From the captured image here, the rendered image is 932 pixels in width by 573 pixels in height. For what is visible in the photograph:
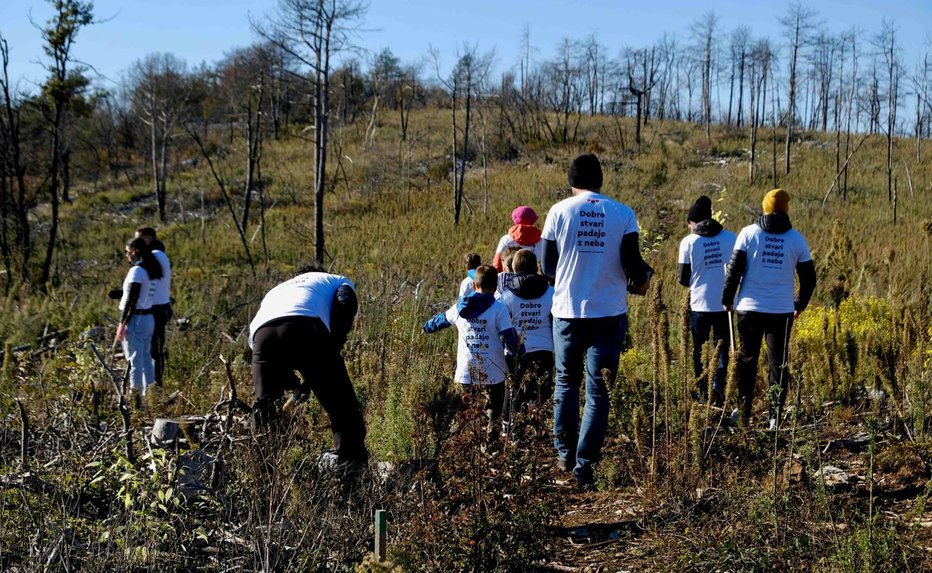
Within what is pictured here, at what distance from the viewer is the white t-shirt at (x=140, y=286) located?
7.05m

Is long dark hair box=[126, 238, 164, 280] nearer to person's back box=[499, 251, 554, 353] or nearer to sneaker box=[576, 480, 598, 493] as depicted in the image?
person's back box=[499, 251, 554, 353]

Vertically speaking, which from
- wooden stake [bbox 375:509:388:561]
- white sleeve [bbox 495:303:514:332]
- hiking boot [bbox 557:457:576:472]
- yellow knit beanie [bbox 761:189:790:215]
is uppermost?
yellow knit beanie [bbox 761:189:790:215]

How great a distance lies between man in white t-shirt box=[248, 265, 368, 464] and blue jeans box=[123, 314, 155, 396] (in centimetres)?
345

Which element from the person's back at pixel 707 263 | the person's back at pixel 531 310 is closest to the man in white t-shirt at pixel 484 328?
the person's back at pixel 531 310

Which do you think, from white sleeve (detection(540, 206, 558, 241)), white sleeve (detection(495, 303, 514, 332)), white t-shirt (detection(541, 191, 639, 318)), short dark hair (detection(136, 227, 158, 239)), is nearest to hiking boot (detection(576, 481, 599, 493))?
white t-shirt (detection(541, 191, 639, 318))

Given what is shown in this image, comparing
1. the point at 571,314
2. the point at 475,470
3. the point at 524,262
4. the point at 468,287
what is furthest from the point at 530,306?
the point at 475,470

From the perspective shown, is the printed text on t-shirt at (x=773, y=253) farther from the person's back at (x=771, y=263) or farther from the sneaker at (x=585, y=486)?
the sneaker at (x=585, y=486)

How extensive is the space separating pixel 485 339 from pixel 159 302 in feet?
12.9

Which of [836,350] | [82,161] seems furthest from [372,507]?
[82,161]

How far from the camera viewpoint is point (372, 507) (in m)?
3.57

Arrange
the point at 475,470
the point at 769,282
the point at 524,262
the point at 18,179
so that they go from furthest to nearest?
the point at 18,179, the point at 524,262, the point at 769,282, the point at 475,470

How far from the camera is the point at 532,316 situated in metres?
5.12

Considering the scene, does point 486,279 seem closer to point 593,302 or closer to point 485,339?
point 485,339

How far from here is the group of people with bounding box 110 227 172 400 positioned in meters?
7.05
